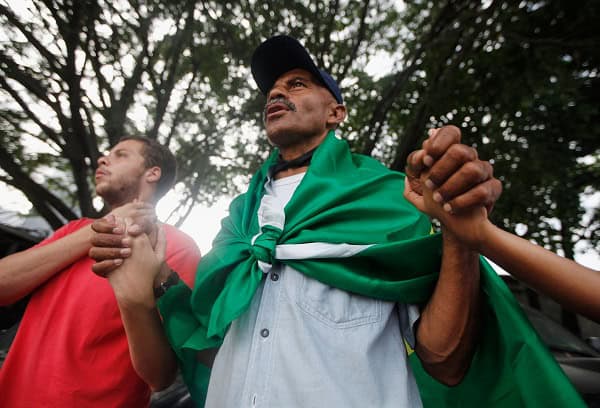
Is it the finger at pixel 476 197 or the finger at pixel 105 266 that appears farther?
the finger at pixel 105 266

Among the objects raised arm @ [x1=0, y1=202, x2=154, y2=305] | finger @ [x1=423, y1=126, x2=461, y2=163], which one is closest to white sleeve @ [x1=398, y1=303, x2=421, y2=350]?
finger @ [x1=423, y1=126, x2=461, y2=163]

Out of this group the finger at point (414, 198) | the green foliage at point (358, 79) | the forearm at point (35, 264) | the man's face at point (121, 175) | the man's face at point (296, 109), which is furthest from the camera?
the green foliage at point (358, 79)

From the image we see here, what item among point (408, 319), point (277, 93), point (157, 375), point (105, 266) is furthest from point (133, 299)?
point (277, 93)

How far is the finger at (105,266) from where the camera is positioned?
1.19 meters

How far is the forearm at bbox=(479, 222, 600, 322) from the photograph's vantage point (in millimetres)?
744

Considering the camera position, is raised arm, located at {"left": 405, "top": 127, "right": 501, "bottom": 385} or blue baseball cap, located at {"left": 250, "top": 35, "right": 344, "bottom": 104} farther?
blue baseball cap, located at {"left": 250, "top": 35, "right": 344, "bottom": 104}

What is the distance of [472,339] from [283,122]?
1.23m

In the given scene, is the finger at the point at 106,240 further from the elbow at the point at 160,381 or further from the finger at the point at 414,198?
the finger at the point at 414,198

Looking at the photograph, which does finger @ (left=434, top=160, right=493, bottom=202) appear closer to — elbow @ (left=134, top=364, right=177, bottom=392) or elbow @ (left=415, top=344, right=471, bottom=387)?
elbow @ (left=415, top=344, right=471, bottom=387)

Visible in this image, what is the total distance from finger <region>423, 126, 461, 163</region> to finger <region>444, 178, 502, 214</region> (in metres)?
0.11

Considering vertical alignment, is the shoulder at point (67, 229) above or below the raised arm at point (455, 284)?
above

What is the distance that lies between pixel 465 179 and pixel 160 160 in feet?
7.10

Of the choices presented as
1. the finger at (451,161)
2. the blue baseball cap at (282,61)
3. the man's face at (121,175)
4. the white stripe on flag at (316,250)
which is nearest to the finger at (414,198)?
the finger at (451,161)

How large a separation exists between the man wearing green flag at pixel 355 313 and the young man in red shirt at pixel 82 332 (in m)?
0.13
